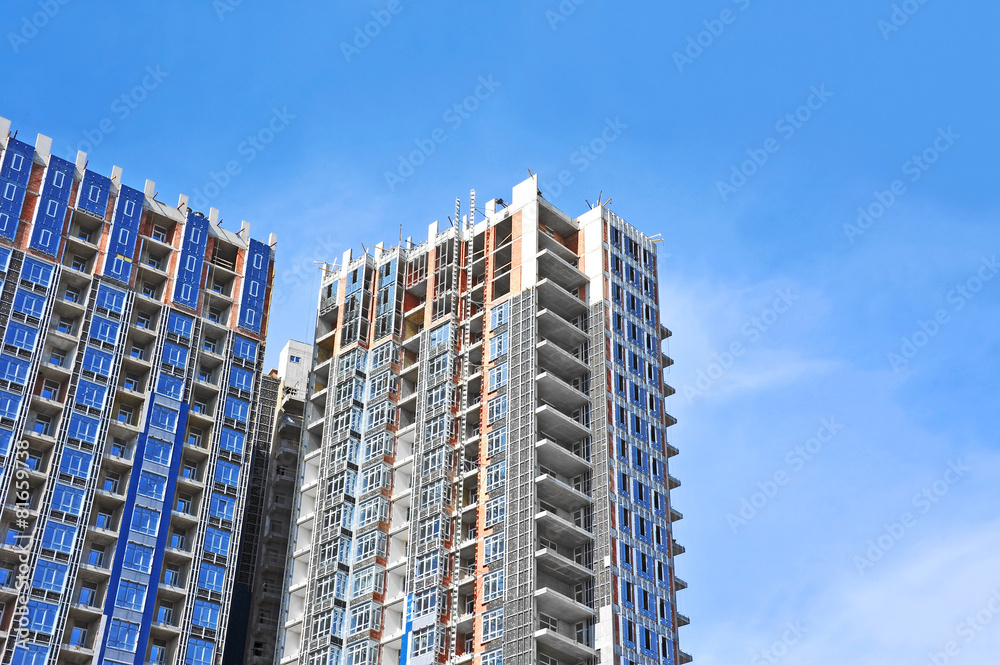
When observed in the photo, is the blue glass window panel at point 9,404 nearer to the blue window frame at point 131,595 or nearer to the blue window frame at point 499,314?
the blue window frame at point 131,595

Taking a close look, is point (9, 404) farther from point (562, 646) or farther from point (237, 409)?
point (562, 646)

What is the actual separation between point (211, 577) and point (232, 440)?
13678mm

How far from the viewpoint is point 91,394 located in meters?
111

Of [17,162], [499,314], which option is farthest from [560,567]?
[17,162]

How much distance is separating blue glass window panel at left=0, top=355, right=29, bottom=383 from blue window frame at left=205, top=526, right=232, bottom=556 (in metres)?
20.8

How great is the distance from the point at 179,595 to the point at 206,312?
28745 millimetres

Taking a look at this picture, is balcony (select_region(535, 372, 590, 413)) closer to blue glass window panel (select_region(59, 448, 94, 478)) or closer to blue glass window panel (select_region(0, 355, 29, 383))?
blue glass window panel (select_region(59, 448, 94, 478))

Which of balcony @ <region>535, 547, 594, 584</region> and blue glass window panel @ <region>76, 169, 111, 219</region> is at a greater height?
blue glass window panel @ <region>76, 169, 111, 219</region>

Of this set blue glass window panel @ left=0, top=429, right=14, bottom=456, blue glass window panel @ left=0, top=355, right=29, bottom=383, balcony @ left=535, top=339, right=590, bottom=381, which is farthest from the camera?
balcony @ left=535, top=339, right=590, bottom=381

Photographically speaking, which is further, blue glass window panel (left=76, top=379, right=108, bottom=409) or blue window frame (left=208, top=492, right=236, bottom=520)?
blue window frame (left=208, top=492, right=236, bottom=520)

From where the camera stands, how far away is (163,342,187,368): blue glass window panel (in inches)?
Answer: 4668

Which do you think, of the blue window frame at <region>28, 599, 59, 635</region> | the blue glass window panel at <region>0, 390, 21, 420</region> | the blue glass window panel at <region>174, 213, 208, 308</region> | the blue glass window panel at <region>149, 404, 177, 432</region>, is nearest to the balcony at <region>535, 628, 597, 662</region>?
the blue window frame at <region>28, 599, 59, 635</region>

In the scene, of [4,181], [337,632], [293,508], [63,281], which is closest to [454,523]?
[337,632]

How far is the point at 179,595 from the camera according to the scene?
109000mm
